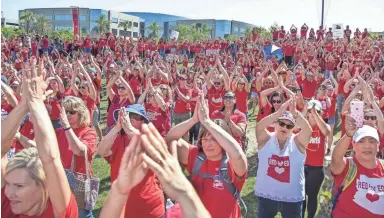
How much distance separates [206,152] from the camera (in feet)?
11.4

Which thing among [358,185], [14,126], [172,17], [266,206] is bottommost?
[266,206]

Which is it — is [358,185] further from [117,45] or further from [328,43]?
[117,45]

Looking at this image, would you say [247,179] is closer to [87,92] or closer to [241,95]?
[241,95]

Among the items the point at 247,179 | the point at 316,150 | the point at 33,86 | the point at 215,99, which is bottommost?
the point at 247,179

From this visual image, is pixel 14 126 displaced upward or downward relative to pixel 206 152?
upward

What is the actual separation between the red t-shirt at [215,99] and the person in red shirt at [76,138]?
4.05 metres

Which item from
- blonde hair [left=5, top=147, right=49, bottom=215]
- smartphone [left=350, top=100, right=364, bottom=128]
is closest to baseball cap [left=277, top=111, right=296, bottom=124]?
smartphone [left=350, top=100, right=364, bottom=128]

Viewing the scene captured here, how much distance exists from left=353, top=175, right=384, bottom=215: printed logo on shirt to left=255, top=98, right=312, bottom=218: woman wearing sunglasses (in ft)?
2.72

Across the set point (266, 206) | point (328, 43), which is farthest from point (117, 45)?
point (266, 206)

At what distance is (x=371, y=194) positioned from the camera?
3516 millimetres

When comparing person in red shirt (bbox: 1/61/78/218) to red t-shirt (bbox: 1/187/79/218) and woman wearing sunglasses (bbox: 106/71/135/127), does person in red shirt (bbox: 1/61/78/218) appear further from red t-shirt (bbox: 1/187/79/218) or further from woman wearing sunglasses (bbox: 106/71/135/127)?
woman wearing sunglasses (bbox: 106/71/135/127)

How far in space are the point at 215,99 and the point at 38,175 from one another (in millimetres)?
6424

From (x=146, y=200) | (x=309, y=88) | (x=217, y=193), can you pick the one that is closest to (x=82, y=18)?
(x=309, y=88)

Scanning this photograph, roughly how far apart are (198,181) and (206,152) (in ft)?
0.84
